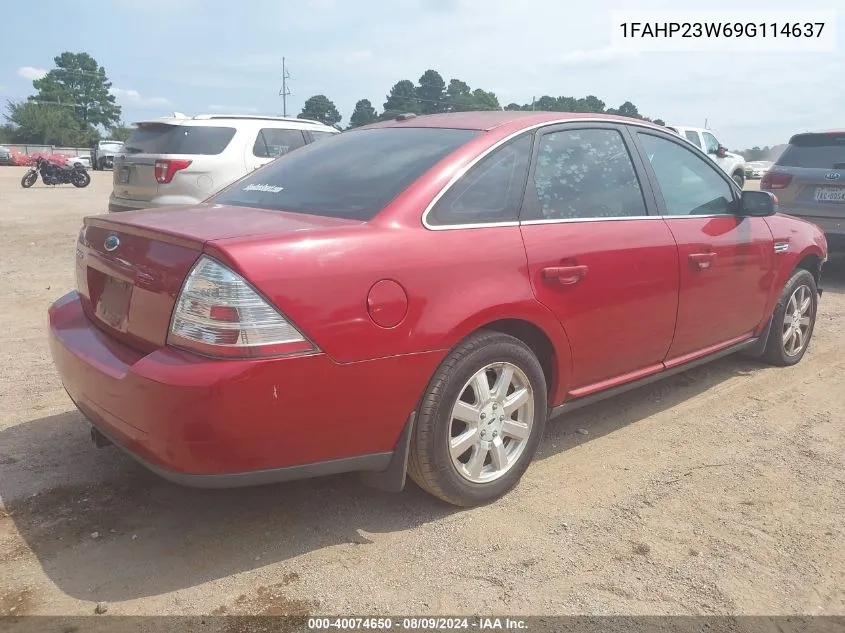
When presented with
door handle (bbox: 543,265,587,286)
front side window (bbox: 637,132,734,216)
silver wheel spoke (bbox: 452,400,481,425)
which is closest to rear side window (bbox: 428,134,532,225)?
door handle (bbox: 543,265,587,286)

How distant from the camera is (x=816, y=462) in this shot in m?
3.47

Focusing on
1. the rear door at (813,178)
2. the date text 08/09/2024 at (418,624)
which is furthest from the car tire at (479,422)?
the rear door at (813,178)

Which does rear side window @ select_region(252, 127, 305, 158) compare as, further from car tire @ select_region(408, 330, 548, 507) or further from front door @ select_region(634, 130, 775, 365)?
car tire @ select_region(408, 330, 548, 507)

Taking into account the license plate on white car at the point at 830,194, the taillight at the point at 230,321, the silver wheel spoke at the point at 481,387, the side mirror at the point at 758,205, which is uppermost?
the license plate on white car at the point at 830,194

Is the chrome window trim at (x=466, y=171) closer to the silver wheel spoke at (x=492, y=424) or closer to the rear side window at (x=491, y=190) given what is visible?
the rear side window at (x=491, y=190)

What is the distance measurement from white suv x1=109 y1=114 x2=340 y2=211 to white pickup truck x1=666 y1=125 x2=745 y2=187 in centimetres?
1298

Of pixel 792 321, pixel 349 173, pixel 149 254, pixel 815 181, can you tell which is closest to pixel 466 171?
pixel 349 173

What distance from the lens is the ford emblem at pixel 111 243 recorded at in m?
2.75

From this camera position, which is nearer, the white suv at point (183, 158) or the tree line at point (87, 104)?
the white suv at point (183, 158)

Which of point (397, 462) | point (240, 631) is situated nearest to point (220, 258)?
point (397, 462)

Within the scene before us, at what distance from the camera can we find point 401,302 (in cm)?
253

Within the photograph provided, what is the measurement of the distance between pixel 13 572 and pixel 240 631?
90 cm

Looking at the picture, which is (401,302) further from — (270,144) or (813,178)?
(813,178)

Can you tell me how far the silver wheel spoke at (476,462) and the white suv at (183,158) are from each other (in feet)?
17.8
